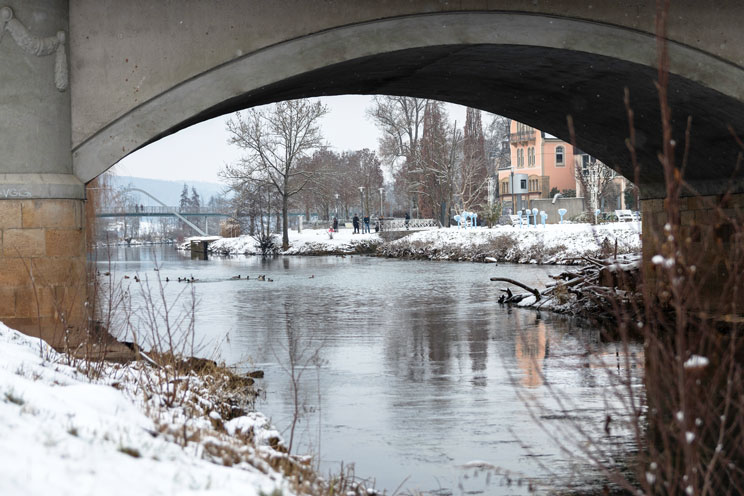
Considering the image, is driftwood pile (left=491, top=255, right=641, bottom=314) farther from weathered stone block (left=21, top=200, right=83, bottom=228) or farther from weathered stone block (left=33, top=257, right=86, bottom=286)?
weathered stone block (left=21, top=200, right=83, bottom=228)

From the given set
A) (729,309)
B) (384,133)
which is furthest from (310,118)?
(729,309)

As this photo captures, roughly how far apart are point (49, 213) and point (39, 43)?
5.90 feet

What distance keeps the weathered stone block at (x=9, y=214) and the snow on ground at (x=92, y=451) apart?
12.0ft

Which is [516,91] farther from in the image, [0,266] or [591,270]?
[0,266]

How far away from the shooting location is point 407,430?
25.5 ft

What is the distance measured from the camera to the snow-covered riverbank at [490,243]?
32938 millimetres

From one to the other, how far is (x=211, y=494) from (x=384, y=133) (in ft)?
Answer: 192

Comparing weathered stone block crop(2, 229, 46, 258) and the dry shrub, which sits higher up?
weathered stone block crop(2, 229, 46, 258)

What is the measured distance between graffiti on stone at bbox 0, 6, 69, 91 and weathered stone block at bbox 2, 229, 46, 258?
5.18 feet

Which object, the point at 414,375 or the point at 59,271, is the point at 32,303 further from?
the point at 414,375

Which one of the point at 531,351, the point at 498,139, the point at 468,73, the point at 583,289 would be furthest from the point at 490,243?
the point at 498,139

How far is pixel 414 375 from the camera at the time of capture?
10758 mm

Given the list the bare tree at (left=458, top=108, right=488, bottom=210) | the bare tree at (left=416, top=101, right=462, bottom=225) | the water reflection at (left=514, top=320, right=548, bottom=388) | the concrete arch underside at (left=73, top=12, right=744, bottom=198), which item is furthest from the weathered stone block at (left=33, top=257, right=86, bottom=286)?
the bare tree at (left=416, top=101, right=462, bottom=225)

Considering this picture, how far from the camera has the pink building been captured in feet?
235
